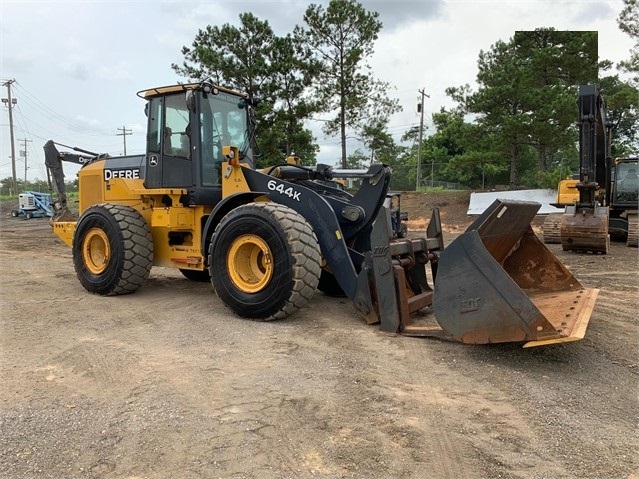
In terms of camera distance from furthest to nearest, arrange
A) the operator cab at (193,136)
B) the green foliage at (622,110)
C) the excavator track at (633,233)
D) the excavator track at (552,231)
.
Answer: the green foliage at (622,110) → the excavator track at (552,231) → the excavator track at (633,233) → the operator cab at (193,136)

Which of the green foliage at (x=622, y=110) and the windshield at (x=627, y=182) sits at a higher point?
the green foliage at (x=622, y=110)

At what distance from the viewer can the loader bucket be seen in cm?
379

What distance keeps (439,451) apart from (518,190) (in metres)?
21.8

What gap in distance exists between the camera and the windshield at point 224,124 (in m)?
6.48

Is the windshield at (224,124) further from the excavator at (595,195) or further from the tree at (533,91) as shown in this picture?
the tree at (533,91)

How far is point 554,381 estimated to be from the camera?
3.72 metres

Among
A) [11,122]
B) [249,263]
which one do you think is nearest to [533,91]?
[249,263]

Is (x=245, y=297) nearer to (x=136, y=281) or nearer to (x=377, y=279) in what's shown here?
(x=377, y=279)

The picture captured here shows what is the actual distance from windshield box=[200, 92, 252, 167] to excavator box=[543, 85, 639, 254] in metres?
7.58

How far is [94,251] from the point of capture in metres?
7.04

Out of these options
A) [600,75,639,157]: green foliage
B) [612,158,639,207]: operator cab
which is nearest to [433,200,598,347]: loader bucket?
[612,158,639,207]: operator cab

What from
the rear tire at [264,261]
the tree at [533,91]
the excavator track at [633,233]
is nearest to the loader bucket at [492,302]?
the rear tire at [264,261]

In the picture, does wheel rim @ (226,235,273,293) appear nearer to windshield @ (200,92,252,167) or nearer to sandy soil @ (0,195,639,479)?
sandy soil @ (0,195,639,479)

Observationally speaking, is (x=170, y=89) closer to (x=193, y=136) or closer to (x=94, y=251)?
(x=193, y=136)
